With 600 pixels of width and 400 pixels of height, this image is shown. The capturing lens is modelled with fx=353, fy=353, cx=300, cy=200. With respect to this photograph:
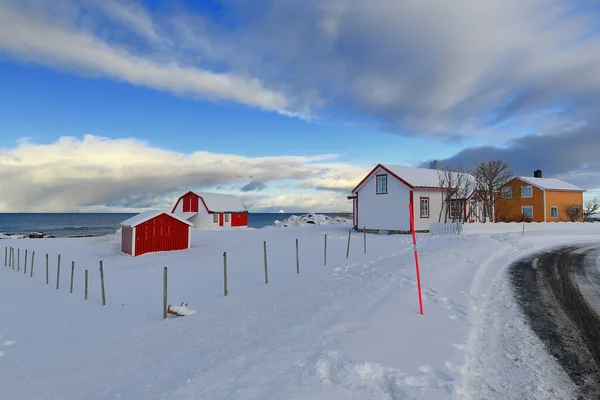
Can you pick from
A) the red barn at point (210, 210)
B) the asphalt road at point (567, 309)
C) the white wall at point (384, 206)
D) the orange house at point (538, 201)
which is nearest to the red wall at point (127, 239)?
the white wall at point (384, 206)

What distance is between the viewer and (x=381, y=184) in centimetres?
3130

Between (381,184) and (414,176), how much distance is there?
2.95 metres

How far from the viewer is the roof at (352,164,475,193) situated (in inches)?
1153

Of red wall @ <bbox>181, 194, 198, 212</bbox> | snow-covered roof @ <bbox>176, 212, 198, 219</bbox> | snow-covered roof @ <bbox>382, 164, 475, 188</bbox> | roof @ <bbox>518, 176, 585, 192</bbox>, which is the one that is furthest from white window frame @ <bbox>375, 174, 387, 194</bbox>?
red wall @ <bbox>181, 194, 198, 212</bbox>

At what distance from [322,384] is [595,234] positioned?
3321 cm

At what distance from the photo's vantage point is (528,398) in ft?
14.6

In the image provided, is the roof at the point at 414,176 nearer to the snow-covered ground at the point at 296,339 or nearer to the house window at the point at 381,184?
the house window at the point at 381,184

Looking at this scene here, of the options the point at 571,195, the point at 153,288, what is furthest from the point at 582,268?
the point at 571,195

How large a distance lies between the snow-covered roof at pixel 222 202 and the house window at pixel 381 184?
25.7 meters

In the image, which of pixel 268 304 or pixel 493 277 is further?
pixel 493 277

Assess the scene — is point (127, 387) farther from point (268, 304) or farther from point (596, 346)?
point (596, 346)

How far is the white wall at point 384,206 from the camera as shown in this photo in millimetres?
29656

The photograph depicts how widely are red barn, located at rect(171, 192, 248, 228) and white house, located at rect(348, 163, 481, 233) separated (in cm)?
2347

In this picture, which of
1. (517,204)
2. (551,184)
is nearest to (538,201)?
(517,204)
